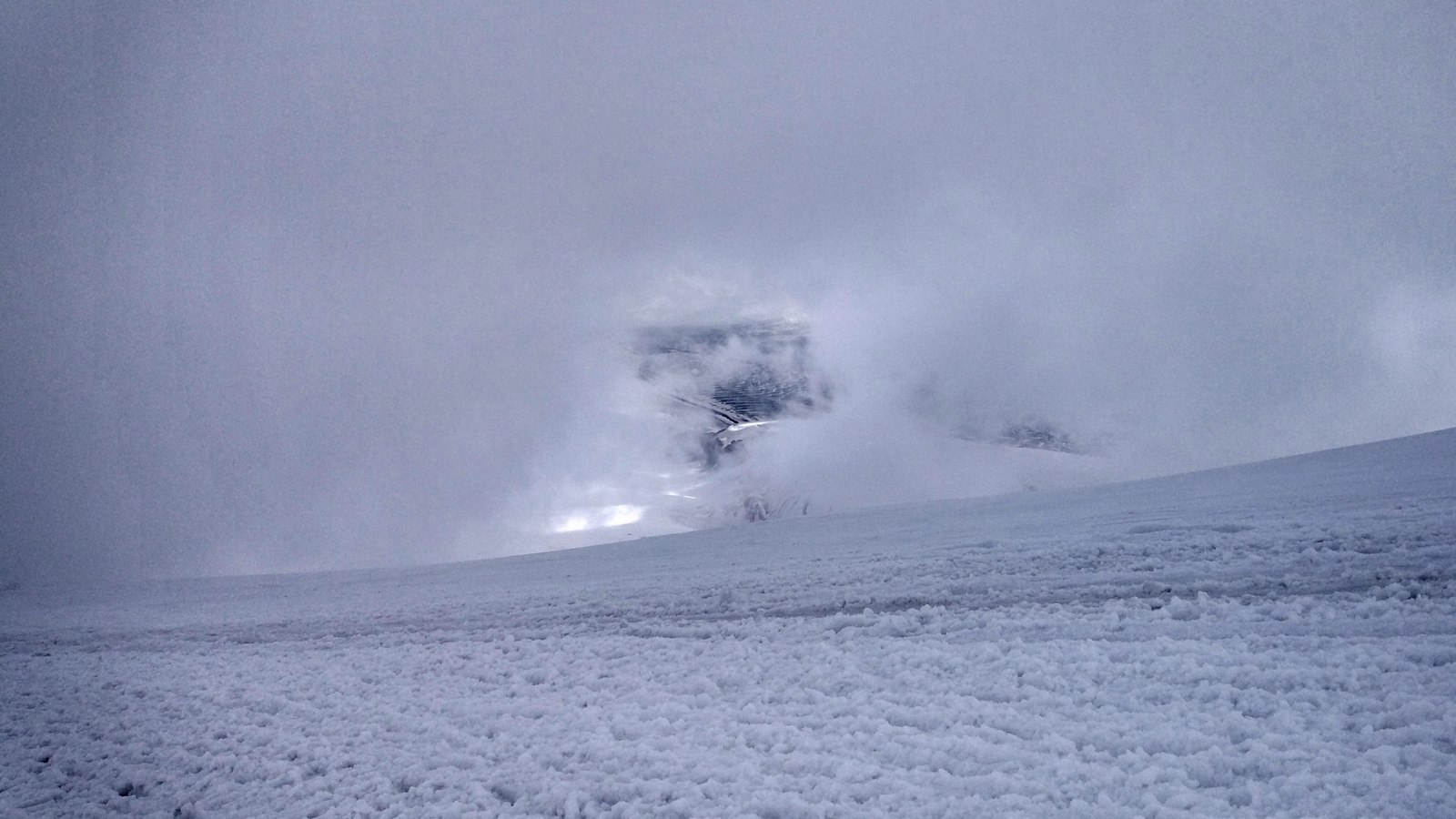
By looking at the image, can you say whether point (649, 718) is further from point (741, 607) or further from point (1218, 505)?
point (1218, 505)

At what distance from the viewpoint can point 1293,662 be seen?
581 centimetres

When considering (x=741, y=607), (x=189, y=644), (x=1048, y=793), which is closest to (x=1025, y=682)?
(x=1048, y=793)

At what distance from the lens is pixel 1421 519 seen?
9531mm

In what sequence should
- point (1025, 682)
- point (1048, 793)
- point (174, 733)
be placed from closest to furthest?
point (1048, 793) < point (1025, 682) < point (174, 733)

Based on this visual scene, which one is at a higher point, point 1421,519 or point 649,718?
point 1421,519

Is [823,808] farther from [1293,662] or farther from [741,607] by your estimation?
[741,607]

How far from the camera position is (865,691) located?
261 inches

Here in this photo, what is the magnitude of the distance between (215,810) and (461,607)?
752 centimetres

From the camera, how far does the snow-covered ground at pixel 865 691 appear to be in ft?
15.6

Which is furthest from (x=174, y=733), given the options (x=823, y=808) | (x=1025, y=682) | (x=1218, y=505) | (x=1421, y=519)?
(x=1218, y=505)

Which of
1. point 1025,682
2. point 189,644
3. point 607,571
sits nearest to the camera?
point 1025,682

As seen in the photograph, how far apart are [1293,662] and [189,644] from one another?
15641 mm

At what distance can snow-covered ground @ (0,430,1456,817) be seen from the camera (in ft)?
15.6

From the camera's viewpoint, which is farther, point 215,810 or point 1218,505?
point 1218,505
